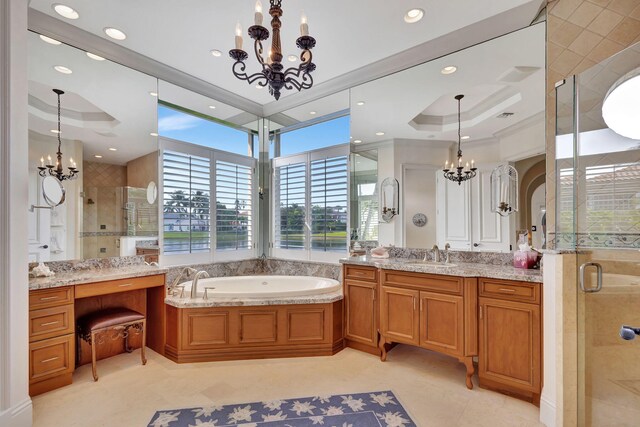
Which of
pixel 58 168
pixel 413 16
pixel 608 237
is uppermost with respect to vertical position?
pixel 413 16

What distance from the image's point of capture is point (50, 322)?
7.82ft

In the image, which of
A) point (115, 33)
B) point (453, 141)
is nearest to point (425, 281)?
point (453, 141)

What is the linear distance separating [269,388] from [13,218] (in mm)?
2066

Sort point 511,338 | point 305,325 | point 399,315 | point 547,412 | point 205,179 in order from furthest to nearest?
1. point 205,179
2. point 305,325
3. point 399,315
4. point 511,338
5. point 547,412

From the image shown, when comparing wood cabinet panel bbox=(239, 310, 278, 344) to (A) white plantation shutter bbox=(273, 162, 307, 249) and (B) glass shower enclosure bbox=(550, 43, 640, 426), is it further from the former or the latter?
(B) glass shower enclosure bbox=(550, 43, 640, 426)

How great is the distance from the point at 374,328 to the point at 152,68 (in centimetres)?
348

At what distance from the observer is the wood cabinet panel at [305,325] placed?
3033 millimetres

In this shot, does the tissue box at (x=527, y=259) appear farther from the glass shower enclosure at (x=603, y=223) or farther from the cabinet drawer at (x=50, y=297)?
the cabinet drawer at (x=50, y=297)

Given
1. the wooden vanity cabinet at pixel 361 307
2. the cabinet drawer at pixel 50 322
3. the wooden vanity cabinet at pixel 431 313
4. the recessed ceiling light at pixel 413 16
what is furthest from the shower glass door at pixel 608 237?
the cabinet drawer at pixel 50 322

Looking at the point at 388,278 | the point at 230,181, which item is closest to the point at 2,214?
the point at 230,181

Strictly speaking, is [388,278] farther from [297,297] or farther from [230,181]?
[230,181]

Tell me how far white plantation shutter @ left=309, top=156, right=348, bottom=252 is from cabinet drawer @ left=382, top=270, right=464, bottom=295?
996mm

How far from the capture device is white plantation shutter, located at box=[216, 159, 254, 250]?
412cm

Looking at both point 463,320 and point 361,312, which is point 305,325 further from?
point 463,320
